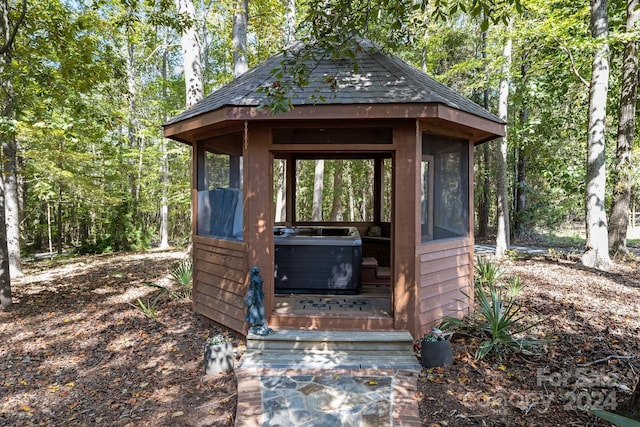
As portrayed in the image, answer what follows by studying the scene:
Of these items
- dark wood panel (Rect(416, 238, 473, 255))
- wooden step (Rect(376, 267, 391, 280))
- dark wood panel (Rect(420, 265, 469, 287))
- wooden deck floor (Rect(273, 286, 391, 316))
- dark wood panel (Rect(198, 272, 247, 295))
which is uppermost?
dark wood panel (Rect(416, 238, 473, 255))

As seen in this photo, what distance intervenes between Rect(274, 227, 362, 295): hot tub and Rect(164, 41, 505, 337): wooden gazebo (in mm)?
908

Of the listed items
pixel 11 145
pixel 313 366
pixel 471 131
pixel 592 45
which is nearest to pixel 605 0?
pixel 592 45

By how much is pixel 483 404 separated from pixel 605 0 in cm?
840

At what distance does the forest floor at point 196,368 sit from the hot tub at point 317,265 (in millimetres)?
1239

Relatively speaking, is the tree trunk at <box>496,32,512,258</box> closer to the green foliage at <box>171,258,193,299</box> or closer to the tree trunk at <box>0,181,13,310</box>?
the green foliage at <box>171,258,193,299</box>

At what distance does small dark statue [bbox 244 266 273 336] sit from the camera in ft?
13.5

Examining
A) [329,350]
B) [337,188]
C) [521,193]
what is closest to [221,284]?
[329,350]

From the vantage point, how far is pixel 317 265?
18.1ft

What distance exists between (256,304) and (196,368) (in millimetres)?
871

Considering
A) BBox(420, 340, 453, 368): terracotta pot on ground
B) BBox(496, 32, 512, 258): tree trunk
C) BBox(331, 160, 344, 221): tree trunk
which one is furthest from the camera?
BBox(331, 160, 344, 221): tree trunk

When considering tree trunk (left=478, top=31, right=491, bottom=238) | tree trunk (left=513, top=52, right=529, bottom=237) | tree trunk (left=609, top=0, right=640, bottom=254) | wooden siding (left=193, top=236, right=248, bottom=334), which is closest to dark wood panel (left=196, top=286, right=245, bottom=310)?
wooden siding (left=193, top=236, right=248, bottom=334)

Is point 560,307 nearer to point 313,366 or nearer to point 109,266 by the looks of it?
point 313,366

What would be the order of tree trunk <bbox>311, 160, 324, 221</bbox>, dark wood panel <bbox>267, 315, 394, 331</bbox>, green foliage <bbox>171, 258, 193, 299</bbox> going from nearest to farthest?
dark wood panel <bbox>267, 315, 394, 331</bbox>
green foliage <bbox>171, 258, 193, 299</bbox>
tree trunk <bbox>311, 160, 324, 221</bbox>

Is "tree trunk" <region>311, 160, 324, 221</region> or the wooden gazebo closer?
the wooden gazebo
